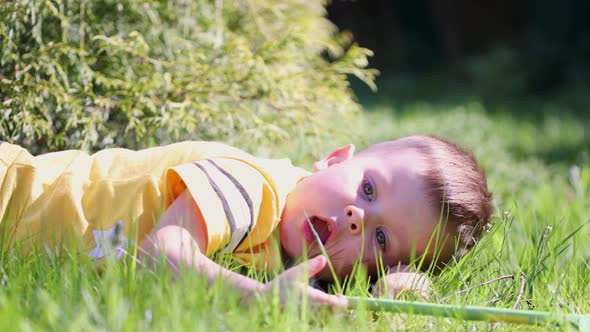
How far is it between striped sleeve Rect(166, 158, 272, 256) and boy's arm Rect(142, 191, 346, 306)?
0.11ft

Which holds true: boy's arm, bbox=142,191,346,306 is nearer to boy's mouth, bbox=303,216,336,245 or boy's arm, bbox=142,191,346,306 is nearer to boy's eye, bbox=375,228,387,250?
boy's mouth, bbox=303,216,336,245

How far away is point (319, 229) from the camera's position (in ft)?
7.29

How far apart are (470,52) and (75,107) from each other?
10075mm

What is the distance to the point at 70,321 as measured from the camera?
55.9 inches

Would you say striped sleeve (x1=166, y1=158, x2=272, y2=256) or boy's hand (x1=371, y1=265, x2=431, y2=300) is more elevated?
striped sleeve (x1=166, y1=158, x2=272, y2=256)

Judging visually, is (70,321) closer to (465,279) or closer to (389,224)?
(389,224)

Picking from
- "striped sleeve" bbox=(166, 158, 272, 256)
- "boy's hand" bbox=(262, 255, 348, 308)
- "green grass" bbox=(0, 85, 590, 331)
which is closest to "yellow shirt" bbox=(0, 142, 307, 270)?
"striped sleeve" bbox=(166, 158, 272, 256)

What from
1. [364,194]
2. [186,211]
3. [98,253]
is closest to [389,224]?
[364,194]

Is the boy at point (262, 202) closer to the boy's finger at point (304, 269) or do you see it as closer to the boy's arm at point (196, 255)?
the boy's arm at point (196, 255)

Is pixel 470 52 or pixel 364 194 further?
pixel 470 52

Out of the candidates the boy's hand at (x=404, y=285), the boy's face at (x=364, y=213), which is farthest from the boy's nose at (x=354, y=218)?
the boy's hand at (x=404, y=285)

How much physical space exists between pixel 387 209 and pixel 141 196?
27.3 inches

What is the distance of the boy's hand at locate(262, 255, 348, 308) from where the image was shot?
5.57 feet

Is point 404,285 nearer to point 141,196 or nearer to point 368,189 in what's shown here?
point 368,189
